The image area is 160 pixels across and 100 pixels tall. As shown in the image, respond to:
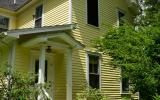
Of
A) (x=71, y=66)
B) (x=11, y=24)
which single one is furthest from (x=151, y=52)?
(x=11, y=24)

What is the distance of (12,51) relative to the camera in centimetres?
1134

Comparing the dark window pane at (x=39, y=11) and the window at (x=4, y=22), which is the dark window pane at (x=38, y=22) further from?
the window at (x=4, y=22)

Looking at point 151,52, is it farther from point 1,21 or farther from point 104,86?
point 1,21

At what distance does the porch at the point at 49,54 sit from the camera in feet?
34.3

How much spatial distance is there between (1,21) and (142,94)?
10780mm

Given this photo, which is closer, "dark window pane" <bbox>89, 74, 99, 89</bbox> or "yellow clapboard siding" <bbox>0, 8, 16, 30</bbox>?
"dark window pane" <bbox>89, 74, 99, 89</bbox>

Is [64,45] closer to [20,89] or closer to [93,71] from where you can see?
[93,71]

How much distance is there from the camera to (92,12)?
14492 millimetres

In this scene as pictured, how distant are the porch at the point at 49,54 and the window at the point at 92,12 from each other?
107 inches

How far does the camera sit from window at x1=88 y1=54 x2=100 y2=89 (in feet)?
44.0

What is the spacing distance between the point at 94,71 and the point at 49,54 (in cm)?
263

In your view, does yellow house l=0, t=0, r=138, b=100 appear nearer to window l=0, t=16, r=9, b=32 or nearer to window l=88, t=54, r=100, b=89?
window l=88, t=54, r=100, b=89

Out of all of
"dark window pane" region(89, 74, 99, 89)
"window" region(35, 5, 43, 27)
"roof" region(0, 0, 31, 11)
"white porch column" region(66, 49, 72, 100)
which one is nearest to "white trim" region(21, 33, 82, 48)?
"white porch column" region(66, 49, 72, 100)

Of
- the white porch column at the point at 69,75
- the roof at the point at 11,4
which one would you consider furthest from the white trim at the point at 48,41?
the roof at the point at 11,4
